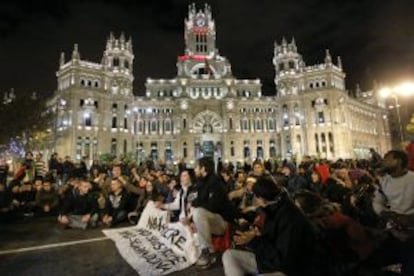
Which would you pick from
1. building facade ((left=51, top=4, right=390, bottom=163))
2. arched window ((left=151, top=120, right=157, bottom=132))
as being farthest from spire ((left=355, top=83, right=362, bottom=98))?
arched window ((left=151, top=120, right=157, bottom=132))

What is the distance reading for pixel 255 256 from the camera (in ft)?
11.6

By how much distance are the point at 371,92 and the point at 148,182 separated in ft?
285

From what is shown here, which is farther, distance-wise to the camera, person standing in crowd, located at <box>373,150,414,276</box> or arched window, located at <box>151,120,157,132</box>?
arched window, located at <box>151,120,157,132</box>

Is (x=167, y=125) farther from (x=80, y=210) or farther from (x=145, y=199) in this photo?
(x=80, y=210)

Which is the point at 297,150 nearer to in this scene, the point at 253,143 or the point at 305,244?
the point at 253,143

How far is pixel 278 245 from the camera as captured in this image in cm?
317

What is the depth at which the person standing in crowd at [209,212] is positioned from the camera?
5086mm

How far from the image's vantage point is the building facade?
5231cm

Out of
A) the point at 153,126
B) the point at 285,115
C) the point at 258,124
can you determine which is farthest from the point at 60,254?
the point at 285,115

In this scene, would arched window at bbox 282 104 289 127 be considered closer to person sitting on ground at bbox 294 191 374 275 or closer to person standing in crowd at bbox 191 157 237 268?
person standing in crowd at bbox 191 157 237 268

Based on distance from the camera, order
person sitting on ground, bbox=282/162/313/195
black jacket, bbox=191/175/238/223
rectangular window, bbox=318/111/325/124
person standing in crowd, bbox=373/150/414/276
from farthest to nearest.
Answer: rectangular window, bbox=318/111/325/124
person sitting on ground, bbox=282/162/313/195
black jacket, bbox=191/175/238/223
person standing in crowd, bbox=373/150/414/276

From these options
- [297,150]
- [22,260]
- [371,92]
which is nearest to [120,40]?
[297,150]

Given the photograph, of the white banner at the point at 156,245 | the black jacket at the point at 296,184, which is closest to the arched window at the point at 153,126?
the black jacket at the point at 296,184

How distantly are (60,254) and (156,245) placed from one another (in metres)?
2.13
